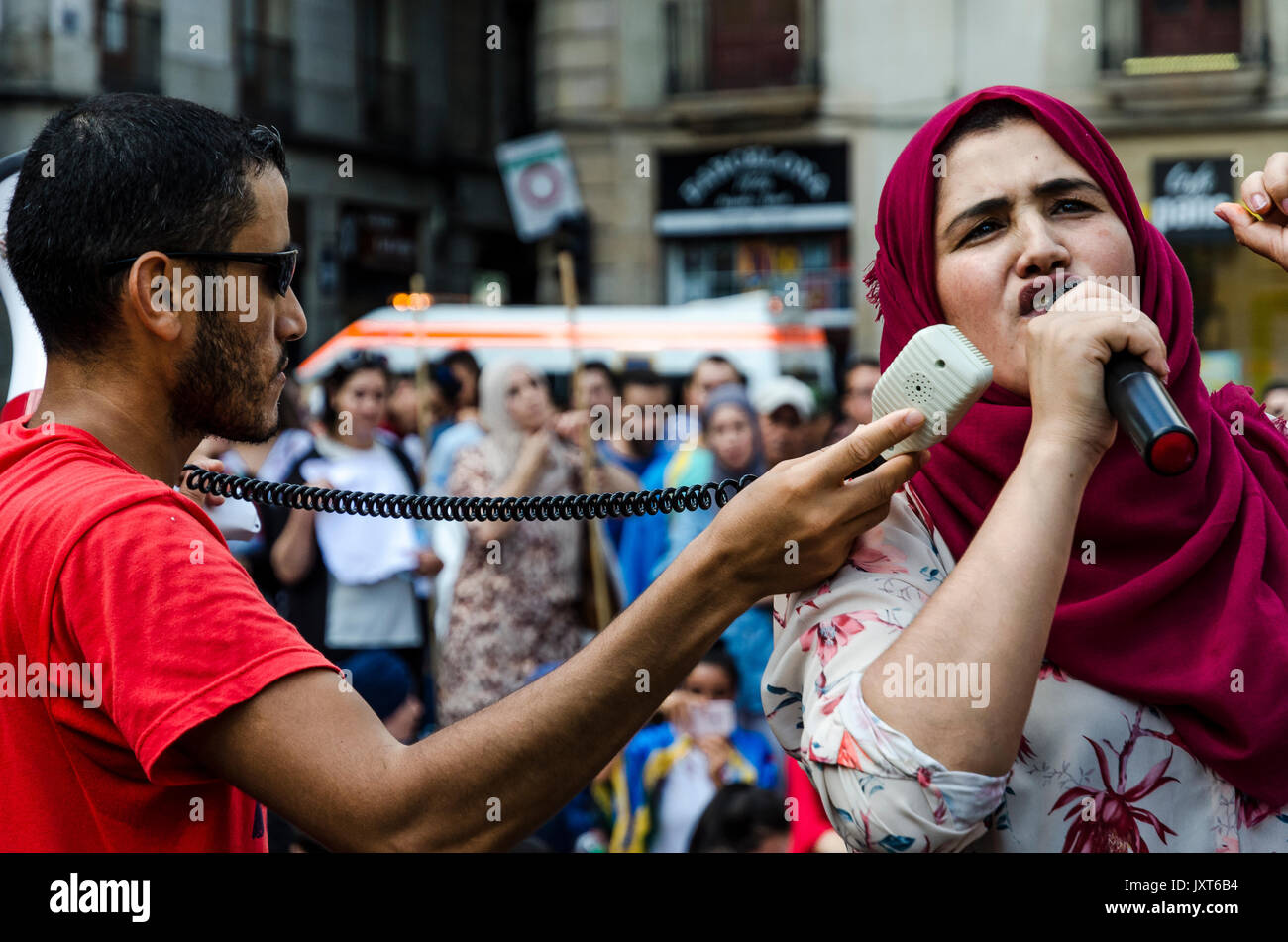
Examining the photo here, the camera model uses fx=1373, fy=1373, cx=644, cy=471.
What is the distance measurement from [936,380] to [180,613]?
0.81 meters

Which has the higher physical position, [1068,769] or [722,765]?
[1068,769]

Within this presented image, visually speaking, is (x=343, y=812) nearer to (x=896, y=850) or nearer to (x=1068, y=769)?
(x=896, y=850)

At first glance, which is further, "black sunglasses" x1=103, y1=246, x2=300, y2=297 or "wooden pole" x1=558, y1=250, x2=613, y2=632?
"wooden pole" x1=558, y1=250, x2=613, y2=632

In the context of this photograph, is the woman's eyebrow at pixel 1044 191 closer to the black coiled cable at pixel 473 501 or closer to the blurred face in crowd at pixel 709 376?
the black coiled cable at pixel 473 501

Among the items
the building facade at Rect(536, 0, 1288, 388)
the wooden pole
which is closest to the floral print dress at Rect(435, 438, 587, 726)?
the wooden pole

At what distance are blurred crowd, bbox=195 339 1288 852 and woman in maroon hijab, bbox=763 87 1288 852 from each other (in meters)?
2.92

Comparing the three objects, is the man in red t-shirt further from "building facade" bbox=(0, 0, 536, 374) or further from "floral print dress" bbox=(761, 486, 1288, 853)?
"building facade" bbox=(0, 0, 536, 374)

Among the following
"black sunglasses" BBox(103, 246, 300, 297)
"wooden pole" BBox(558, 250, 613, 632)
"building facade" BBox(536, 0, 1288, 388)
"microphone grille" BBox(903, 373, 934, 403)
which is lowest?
Result: "wooden pole" BBox(558, 250, 613, 632)

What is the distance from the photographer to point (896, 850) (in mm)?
1348

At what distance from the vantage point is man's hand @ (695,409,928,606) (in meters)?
1.40

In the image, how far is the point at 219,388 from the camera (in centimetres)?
163

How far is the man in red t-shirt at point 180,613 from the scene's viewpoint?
1377 mm

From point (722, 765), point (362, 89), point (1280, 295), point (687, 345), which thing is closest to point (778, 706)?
point (722, 765)

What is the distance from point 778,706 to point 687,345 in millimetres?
9861
